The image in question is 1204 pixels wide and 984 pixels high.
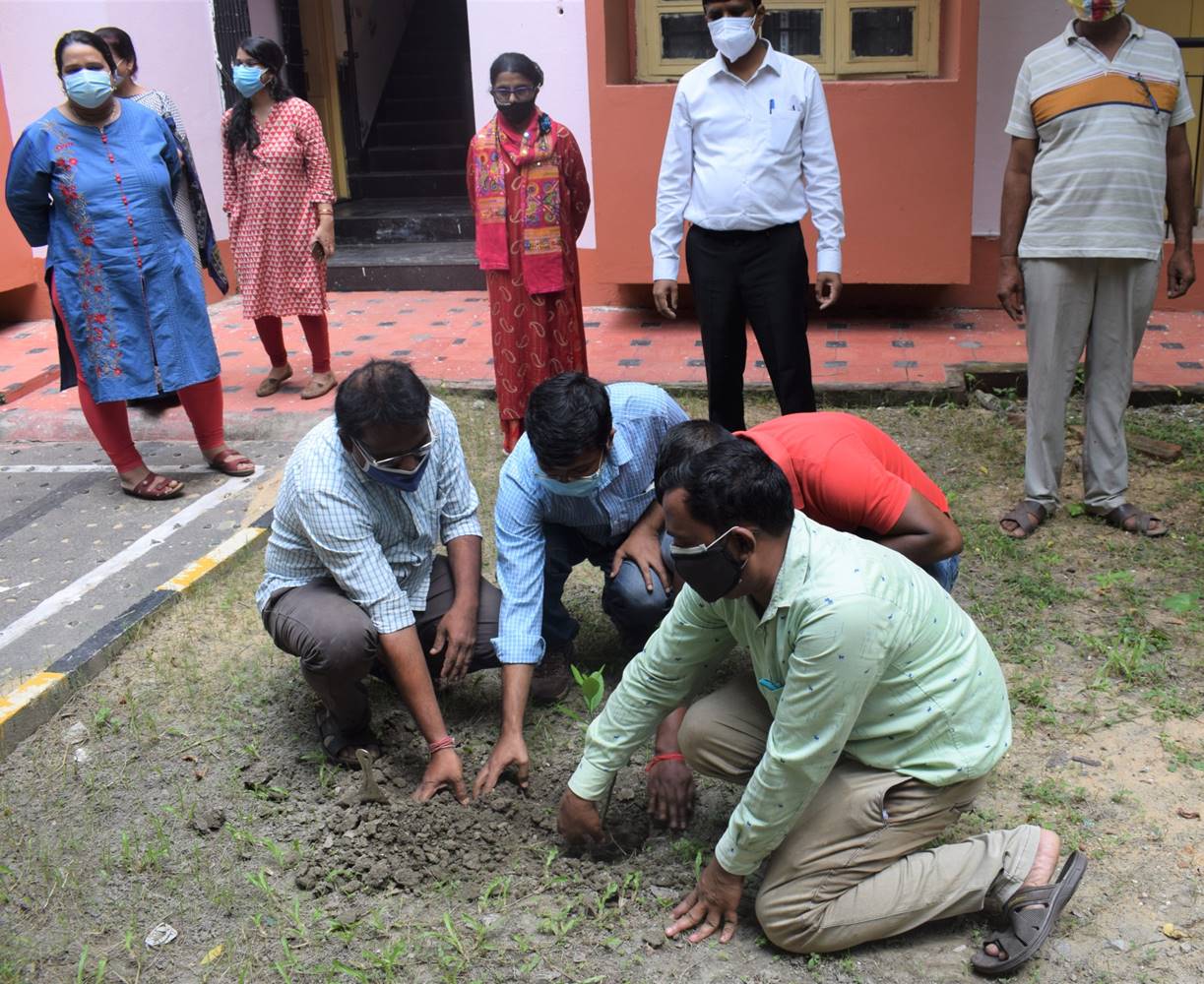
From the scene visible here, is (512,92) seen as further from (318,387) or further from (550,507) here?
(550,507)

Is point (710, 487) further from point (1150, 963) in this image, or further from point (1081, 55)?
point (1081, 55)

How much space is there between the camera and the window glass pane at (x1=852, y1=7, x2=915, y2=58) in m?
7.02

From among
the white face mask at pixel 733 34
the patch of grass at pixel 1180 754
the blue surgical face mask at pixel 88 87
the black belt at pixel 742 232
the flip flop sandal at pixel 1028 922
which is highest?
the white face mask at pixel 733 34

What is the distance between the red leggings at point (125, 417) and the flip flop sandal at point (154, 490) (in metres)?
0.09

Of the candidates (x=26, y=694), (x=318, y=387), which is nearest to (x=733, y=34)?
(x=318, y=387)

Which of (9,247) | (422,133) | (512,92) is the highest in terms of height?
(512,92)

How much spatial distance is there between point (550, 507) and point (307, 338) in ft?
11.0

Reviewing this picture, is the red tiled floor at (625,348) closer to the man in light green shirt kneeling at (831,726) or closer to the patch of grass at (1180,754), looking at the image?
the patch of grass at (1180,754)

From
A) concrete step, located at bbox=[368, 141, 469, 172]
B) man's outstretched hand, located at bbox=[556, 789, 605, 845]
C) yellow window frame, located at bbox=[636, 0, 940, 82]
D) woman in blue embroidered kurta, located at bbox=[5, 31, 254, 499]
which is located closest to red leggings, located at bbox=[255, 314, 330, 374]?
woman in blue embroidered kurta, located at bbox=[5, 31, 254, 499]

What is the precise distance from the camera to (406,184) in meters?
10.3

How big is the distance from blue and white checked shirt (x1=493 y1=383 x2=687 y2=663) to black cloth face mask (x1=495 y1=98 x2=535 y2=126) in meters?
1.91

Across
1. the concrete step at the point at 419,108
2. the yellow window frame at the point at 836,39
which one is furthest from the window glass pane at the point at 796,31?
the concrete step at the point at 419,108

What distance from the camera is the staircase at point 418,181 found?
337 inches

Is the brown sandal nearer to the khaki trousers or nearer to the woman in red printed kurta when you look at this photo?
the woman in red printed kurta
